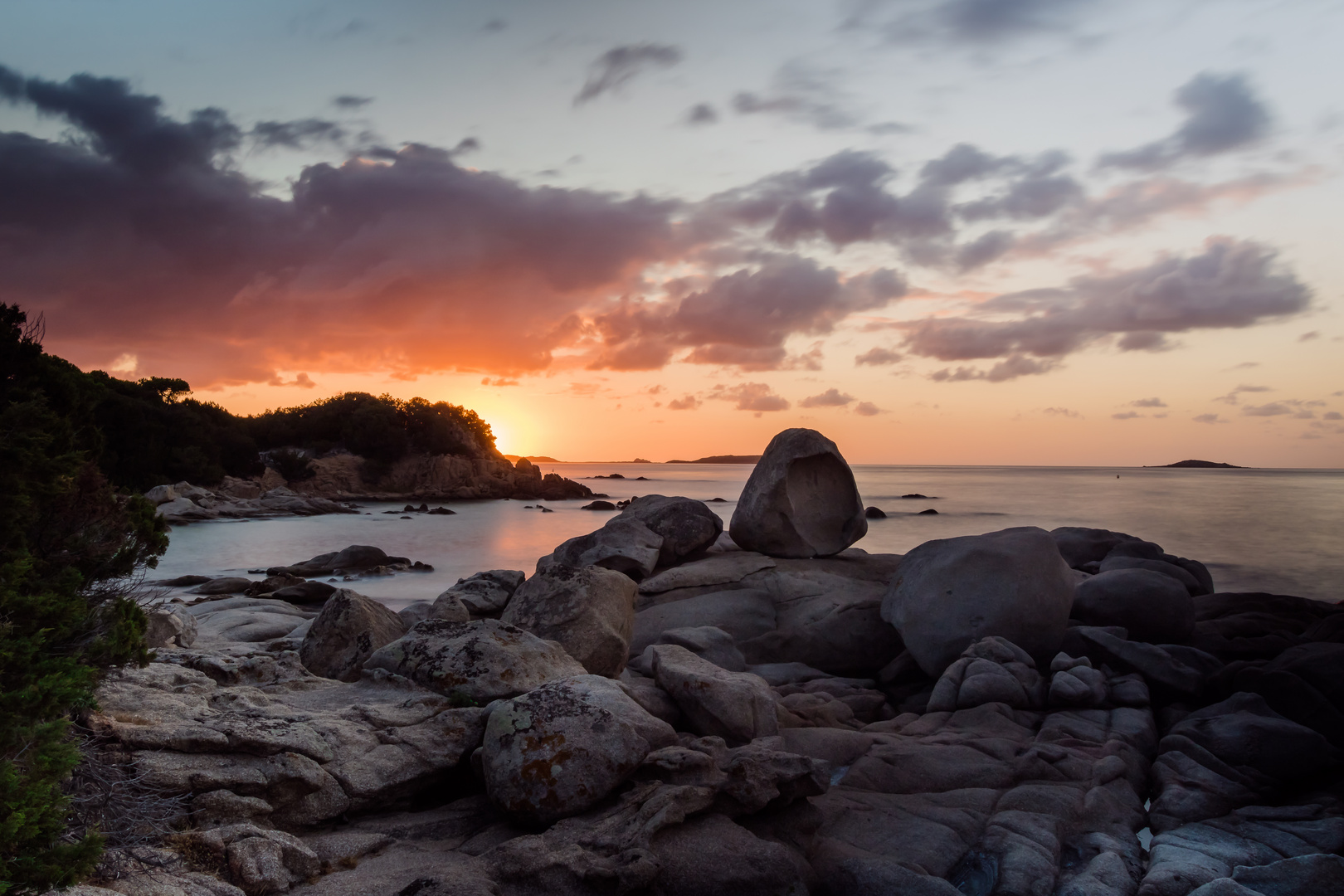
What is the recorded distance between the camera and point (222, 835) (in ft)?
14.6

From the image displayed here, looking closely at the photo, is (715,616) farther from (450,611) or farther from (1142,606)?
(1142,606)

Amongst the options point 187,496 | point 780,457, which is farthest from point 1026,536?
point 187,496

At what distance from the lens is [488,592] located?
12.5m

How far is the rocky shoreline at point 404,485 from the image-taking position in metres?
58.3

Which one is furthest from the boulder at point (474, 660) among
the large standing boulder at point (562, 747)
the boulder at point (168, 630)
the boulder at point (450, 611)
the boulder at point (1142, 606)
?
the boulder at point (1142, 606)

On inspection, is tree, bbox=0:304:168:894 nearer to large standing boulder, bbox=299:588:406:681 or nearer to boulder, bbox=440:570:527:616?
large standing boulder, bbox=299:588:406:681

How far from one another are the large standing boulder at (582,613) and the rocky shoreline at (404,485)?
50.0m

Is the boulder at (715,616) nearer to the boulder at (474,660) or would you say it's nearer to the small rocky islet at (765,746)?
the small rocky islet at (765,746)

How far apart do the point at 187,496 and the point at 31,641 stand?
55392 millimetres

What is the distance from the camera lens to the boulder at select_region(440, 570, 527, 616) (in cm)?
1220

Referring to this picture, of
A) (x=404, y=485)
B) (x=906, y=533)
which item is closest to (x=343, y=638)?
(x=906, y=533)

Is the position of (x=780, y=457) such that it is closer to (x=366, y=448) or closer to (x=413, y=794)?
(x=413, y=794)

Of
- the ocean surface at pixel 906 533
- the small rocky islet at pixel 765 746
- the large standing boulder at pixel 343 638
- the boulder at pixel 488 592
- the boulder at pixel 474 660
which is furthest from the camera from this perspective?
the ocean surface at pixel 906 533

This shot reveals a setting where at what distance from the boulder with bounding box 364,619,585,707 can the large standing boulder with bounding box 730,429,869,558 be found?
7.90 m
